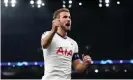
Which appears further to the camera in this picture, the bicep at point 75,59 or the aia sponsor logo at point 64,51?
the bicep at point 75,59

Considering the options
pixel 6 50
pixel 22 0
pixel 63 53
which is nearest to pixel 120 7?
pixel 22 0

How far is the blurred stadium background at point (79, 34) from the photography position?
5.72 meters

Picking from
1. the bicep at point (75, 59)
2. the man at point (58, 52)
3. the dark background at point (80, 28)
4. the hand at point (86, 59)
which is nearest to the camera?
the man at point (58, 52)

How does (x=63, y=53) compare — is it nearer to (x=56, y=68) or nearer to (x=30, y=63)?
(x=56, y=68)

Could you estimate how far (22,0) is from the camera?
5.95m

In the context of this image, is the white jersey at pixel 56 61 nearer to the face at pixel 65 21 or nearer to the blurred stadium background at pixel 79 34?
the face at pixel 65 21

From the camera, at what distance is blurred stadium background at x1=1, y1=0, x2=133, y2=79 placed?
5719 millimetres

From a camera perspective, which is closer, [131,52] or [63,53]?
[63,53]

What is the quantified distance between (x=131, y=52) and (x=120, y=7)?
79 cm

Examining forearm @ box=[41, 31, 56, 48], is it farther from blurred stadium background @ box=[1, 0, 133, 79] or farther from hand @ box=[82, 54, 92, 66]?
blurred stadium background @ box=[1, 0, 133, 79]

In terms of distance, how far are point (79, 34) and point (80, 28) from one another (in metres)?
0.10

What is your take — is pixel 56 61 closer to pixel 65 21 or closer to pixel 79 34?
pixel 65 21

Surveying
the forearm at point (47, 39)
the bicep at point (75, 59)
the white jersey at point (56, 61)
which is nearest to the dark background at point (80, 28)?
the bicep at point (75, 59)

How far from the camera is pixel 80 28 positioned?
5781mm
